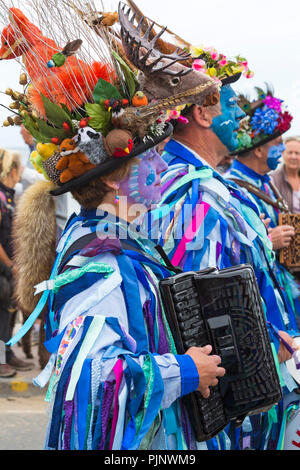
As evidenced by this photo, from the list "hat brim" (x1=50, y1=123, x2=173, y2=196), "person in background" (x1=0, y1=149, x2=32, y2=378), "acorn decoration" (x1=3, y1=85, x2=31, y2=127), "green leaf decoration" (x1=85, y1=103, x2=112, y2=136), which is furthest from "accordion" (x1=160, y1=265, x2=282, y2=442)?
"person in background" (x1=0, y1=149, x2=32, y2=378)

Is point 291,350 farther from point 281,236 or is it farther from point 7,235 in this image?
point 7,235

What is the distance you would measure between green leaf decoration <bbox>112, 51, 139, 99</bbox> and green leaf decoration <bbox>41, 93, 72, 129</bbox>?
0.23 m

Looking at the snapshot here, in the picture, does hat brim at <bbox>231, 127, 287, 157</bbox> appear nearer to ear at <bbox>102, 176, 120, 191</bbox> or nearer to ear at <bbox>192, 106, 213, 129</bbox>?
ear at <bbox>192, 106, 213, 129</bbox>

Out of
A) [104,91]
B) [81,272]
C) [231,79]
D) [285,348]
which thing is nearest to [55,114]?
[104,91]

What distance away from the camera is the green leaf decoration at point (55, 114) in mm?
2043

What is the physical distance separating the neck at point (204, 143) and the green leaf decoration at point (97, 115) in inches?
47.1

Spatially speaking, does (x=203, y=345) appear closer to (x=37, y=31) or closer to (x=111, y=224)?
(x=111, y=224)

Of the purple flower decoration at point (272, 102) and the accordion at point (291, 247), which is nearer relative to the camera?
the accordion at point (291, 247)

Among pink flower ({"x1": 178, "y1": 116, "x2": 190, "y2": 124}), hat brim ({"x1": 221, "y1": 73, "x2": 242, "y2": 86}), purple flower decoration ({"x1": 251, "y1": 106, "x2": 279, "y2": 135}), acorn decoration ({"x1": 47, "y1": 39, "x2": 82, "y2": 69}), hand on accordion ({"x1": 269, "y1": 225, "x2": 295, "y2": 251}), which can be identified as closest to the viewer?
acorn decoration ({"x1": 47, "y1": 39, "x2": 82, "y2": 69})

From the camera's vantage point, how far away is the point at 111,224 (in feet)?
6.75

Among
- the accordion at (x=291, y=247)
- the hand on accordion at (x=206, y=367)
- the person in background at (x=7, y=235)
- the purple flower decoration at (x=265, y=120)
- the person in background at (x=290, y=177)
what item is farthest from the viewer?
the person in background at (x=290, y=177)

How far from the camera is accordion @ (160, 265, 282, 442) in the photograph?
194cm

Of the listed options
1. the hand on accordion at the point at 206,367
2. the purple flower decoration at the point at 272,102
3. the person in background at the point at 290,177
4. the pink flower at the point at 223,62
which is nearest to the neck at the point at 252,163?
the purple flower decoration at the point at 272,102

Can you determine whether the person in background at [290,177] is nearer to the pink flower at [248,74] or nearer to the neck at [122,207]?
the pink flower at [248,74]
